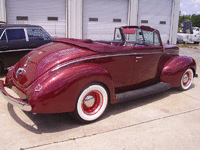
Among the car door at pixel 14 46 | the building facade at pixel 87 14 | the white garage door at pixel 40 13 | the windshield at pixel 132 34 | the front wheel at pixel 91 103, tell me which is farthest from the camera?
the building facade at pixel 87 14

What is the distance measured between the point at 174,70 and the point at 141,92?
1.16 m

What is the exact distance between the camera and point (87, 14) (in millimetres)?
11062

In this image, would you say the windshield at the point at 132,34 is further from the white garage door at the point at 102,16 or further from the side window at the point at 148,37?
the white garage door at the point at 102,16

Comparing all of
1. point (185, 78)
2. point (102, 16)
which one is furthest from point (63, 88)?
point (102, 16)

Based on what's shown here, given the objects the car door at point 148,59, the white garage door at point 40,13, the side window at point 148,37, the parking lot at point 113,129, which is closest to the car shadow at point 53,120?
the parking lot at point 113,129

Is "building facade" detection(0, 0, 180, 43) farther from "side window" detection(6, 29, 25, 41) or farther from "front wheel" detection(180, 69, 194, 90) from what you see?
"front wheel" detection(180, 69, 194, 90)

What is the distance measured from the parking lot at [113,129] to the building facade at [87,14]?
7050 millimetres

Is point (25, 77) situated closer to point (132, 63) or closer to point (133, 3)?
point (132, 63)

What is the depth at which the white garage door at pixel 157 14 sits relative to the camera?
1255 cm

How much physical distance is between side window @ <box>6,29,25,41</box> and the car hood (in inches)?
101

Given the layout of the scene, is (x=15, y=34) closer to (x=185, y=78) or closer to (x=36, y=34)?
(x=36, y=34)

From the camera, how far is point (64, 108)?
287 centimetres

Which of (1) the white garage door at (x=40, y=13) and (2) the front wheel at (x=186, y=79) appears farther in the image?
(1) the white garage door at (x=40, y=13)

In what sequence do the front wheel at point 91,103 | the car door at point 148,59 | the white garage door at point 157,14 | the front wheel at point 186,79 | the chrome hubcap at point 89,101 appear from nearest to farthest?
1. the front wheel at point 91,103
2. the chrome hubcap at point 89,101
3. the car door at point 148,59
4. the front wheel at point 186,79
5. the white garage door at point 157,14
